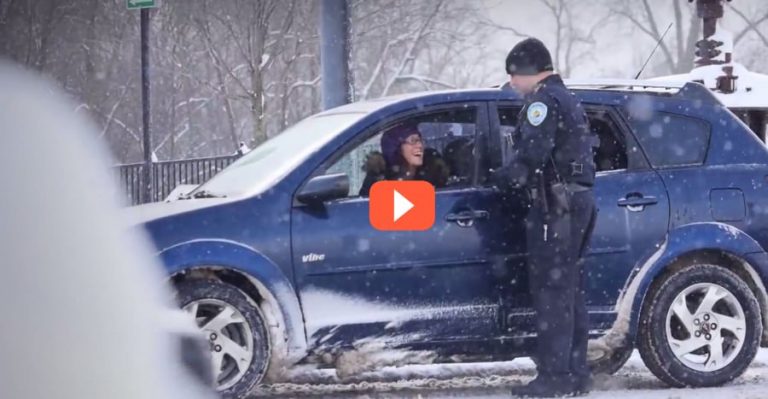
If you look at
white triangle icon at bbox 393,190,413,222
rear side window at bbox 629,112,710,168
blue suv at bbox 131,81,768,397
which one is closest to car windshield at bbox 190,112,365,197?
blue suv at bbox 131,81,768,397

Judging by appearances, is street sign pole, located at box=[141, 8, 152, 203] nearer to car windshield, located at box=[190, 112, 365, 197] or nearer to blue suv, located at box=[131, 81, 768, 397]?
car windshield, located at box=[190, 112, 365, 197]

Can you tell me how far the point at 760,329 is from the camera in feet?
22.1

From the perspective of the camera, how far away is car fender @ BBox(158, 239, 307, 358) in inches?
234

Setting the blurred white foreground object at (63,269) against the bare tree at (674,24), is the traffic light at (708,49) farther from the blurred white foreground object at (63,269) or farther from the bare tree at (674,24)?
the bare tree at (674,24)

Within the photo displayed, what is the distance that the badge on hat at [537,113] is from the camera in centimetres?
626

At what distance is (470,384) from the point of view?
6984 millimetres

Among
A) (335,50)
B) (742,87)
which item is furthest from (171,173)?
(335,50)

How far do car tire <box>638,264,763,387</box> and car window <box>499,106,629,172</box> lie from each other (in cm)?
66

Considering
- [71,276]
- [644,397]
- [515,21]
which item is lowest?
[644,397]

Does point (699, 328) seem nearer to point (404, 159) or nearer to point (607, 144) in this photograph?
point (607, 144)

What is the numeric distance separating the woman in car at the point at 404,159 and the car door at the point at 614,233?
0.42 metres

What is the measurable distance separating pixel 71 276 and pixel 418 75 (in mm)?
31472

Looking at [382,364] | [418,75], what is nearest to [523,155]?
[382,364]

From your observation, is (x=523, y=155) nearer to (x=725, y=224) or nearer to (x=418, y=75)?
(x=725, y=224)
